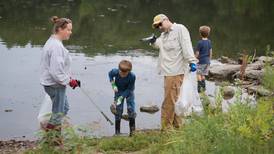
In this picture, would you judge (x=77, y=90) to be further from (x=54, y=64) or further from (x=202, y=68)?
(x=54, y=64)

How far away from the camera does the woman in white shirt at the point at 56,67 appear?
6.68 meters

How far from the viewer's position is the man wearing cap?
24.6ft

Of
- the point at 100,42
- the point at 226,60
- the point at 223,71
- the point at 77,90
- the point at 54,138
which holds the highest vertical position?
the point at 100,42

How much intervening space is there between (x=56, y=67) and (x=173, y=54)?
1.79 metres

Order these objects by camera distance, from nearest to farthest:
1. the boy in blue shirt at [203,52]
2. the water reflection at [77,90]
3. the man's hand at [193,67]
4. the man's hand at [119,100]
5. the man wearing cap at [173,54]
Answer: the man's hand at [193,67]
the man wearing cap at [173,54]
the man's hand at [119,100]
the water reflection at [77,90]
the boy in blue shirt at [203,52]

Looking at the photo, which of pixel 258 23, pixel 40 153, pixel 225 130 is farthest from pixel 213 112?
pixel 258 23

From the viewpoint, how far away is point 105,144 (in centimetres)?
727

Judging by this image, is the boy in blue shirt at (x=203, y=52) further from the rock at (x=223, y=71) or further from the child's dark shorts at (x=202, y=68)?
the rock at (x=223, y=71)

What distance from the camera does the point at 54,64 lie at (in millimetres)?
6680

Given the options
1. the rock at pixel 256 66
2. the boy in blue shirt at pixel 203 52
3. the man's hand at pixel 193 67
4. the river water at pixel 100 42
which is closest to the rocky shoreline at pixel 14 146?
the river water at pixel 100 42

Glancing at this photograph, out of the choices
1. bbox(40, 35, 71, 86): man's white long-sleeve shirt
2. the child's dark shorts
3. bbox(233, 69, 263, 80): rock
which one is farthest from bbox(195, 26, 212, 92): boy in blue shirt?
bbox(40, 35, 71, 86): man's white long-sleeve shirt

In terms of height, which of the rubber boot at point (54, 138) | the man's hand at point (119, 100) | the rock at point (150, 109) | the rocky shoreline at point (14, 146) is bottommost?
the rocky shoreline at point (14, 146)

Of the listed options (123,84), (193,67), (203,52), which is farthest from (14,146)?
(203,52)

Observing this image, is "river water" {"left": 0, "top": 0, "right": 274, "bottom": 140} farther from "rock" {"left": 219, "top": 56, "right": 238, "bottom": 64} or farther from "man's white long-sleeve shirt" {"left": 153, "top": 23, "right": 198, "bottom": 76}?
"man's white long-sleeve shirt" {"left": 153, "top": 23, "right": 198, "bottom": 76}
